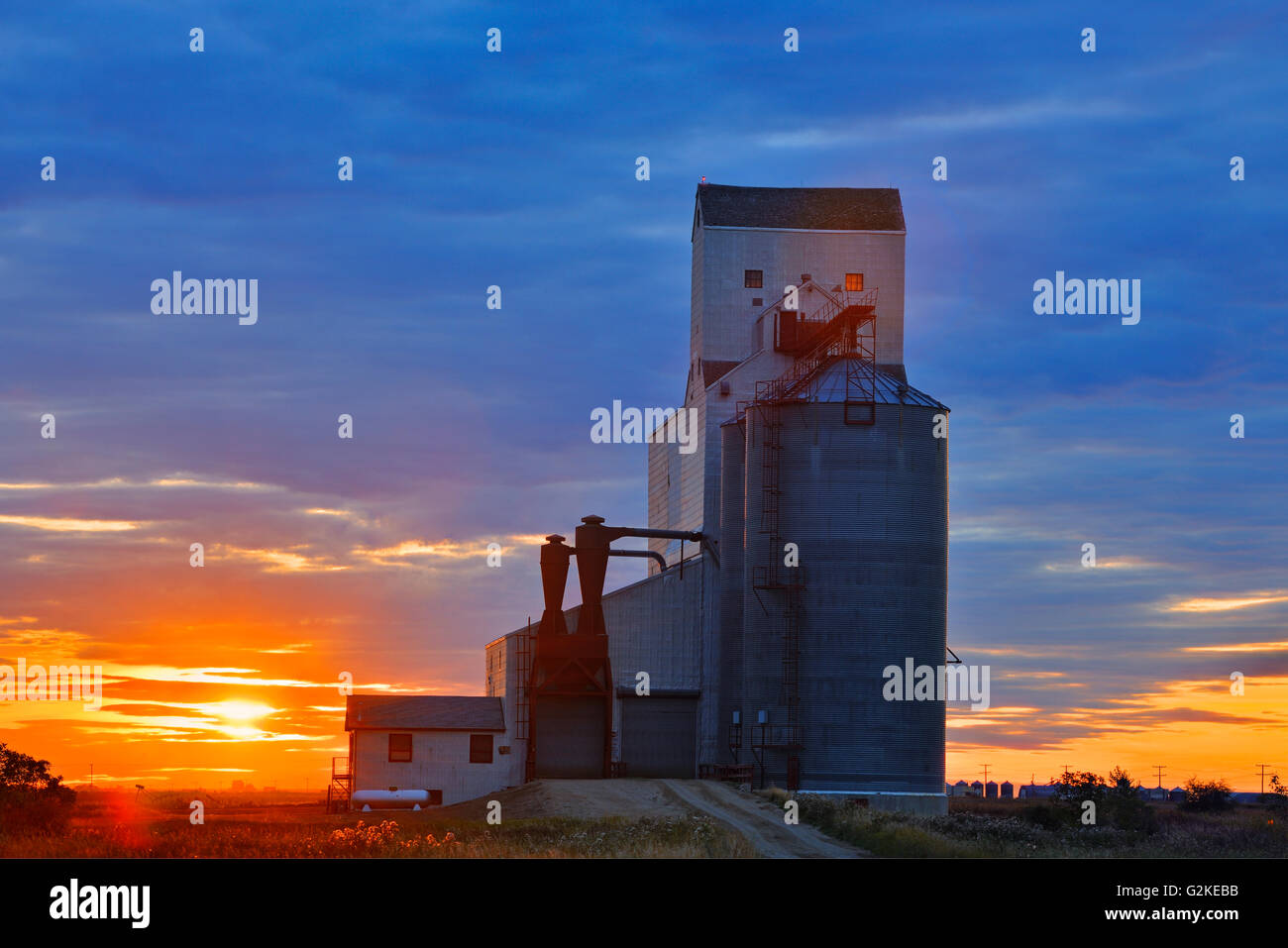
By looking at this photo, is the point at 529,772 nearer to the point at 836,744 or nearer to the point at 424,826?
the point at 836,744

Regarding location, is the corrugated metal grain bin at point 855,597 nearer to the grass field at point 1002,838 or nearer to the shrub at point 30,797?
the grass field at point 1002,838

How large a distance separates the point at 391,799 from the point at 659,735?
12.3 metres

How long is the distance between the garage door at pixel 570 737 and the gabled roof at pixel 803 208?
1096 inches

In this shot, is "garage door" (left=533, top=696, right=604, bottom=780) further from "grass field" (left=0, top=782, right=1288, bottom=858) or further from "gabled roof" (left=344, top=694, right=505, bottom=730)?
"grass field" (left=0, top=782, right=1288, bottom=858)

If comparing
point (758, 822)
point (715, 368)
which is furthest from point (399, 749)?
point (715, 368)

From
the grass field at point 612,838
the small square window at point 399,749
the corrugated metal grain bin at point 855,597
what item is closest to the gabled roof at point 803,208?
the corrugated metal grain bin at point 855,597

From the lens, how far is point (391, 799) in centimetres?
6378

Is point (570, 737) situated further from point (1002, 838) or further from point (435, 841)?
point (435, 841)

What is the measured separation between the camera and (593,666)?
216 feet

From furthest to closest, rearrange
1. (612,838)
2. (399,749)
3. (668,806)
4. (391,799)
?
(399,749), (391,799), (668,806), (612,838)

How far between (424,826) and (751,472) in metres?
25.2
